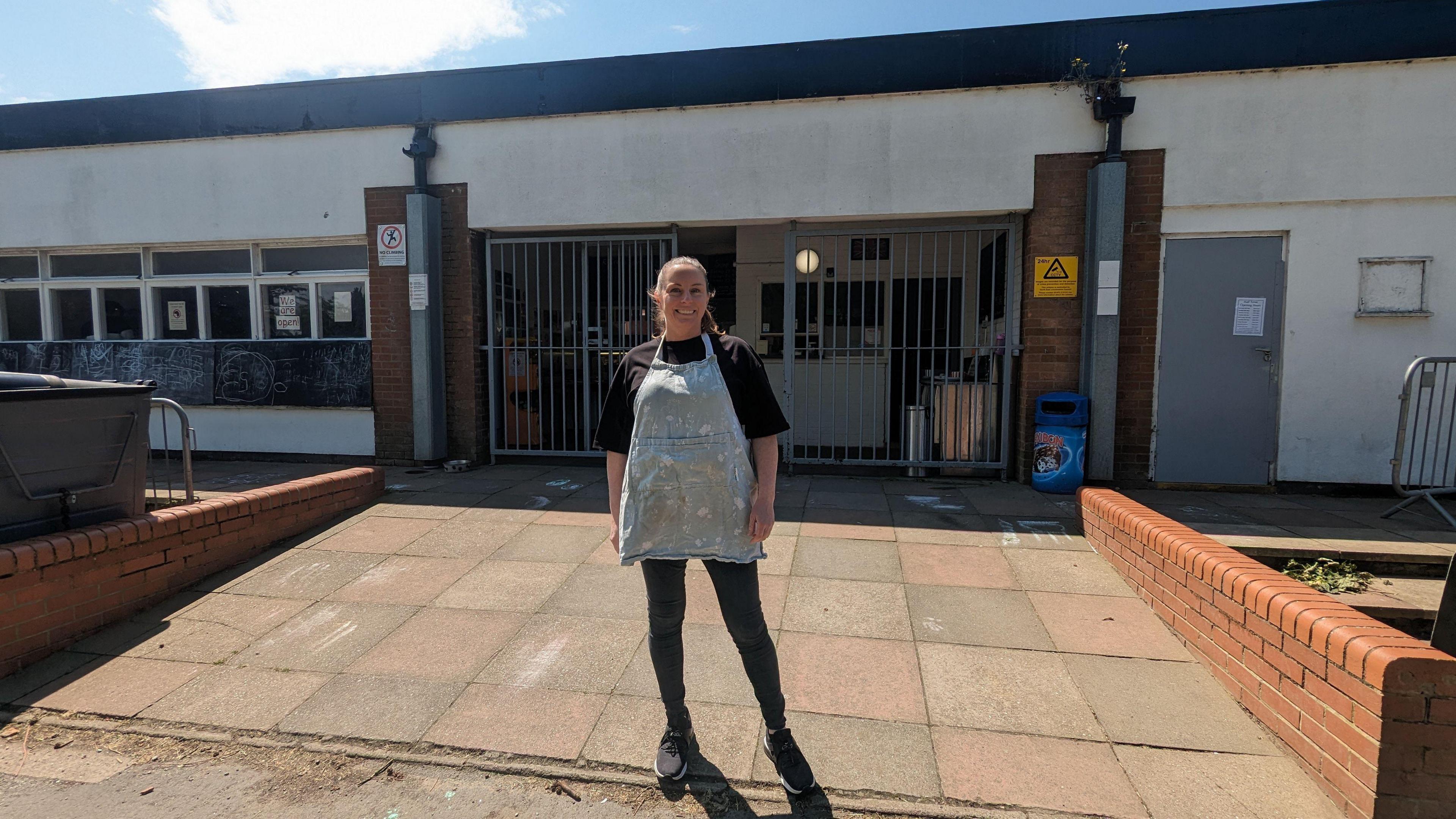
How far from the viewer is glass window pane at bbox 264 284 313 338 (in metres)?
7.82

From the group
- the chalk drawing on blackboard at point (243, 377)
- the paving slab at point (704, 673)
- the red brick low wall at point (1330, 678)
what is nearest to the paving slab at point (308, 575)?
the paving slab at point (704, 673)

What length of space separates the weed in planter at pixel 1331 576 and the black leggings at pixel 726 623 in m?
3.40

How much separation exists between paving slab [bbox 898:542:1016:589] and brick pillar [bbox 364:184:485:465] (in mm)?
5191

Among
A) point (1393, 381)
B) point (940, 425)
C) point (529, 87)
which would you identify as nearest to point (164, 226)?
point (529, 87)

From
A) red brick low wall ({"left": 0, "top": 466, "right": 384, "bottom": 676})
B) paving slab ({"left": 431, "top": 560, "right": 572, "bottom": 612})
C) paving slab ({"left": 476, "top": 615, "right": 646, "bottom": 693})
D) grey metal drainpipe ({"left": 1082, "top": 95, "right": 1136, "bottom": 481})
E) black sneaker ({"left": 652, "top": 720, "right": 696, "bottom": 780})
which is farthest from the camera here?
grey metal drainpipe ({"left": 1082, "top": 95, "right": 1136, "bottom": 481})

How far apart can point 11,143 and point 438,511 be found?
8099 millimetres

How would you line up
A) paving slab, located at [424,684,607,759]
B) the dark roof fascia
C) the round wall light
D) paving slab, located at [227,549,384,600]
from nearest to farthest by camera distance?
paving slab, located at [424,684,607,759] → paving slab, located at [227,549,384,600] → the dark roof fascia → the round wall light

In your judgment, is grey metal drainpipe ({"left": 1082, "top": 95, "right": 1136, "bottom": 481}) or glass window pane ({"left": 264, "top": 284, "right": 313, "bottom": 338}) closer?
grey metal drainpipe ({"left": 1082, "top": 95, "right": 1136, "bottom": 481})

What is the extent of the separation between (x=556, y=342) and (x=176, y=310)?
460cm

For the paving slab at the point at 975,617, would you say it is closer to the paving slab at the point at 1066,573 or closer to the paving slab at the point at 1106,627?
the paving slab at the point at 1106,627

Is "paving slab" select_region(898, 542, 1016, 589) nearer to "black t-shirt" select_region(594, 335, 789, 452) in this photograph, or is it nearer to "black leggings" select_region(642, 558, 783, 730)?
"black leggings" select_region(642, 558, 783, 730)

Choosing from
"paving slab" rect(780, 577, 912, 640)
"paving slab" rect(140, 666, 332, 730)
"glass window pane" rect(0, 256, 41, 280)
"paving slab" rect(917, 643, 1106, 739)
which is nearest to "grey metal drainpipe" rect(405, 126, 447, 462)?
"paving slab" rect(140, 666, 332, 730)

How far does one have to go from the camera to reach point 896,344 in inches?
355

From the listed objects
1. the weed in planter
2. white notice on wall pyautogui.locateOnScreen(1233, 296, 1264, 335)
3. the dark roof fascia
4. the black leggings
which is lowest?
the weed in planter
